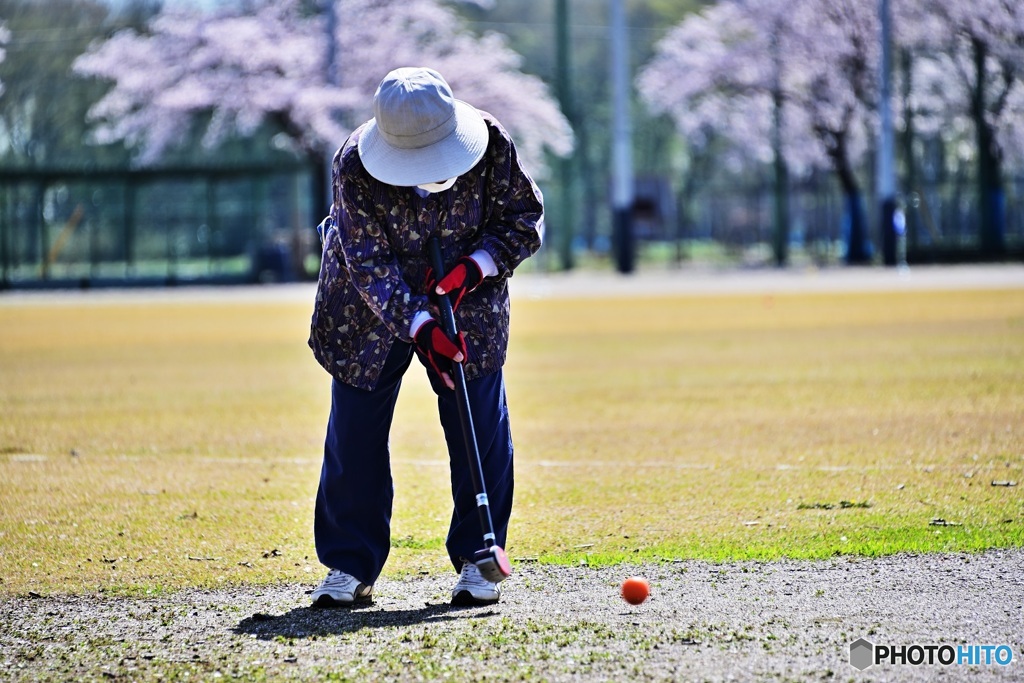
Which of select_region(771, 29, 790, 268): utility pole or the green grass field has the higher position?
select_region(771, 29, 790, 268): utility pole

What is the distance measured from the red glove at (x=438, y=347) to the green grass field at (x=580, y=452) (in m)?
0.97

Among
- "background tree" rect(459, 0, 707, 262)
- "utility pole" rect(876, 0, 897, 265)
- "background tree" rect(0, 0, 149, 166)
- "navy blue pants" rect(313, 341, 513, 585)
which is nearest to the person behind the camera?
"navy blue pants" rect(313, 341, 513, 585)

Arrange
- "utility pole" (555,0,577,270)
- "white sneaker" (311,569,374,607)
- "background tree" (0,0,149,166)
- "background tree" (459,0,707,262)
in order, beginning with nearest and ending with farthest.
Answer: "white sneaker" (311,569,374,607), "utility pole" (555,0,577,270), "background tree" (0,0,149,166), "background tree" (459,0,707,262)

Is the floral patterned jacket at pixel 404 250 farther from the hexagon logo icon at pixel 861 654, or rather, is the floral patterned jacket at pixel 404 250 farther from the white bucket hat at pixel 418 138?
the hexagon logo icon at pixel 861 654

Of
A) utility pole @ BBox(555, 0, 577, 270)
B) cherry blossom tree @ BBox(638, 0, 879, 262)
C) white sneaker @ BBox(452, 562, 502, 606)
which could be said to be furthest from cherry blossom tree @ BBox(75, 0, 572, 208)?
white sneaker @ BBox(452, 562, 502, 606)

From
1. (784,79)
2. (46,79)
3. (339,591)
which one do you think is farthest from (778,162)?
(339,591)

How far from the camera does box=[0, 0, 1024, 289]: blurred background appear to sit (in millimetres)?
33000

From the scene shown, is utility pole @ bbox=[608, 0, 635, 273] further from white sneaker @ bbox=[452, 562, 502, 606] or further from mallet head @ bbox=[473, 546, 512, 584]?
mallet head @ bbox=[473, 546, 512, 584]

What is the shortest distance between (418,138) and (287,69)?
3117 centimetres

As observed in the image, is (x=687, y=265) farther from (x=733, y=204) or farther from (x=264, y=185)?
(x=264, y=185)

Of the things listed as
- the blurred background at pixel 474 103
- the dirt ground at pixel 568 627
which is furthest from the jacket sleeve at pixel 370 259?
the blurred background at pixel 474 103

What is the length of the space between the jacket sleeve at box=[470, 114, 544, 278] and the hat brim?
171mm

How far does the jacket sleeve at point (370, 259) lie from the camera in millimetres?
4645

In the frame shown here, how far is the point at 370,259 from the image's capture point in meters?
4.66
